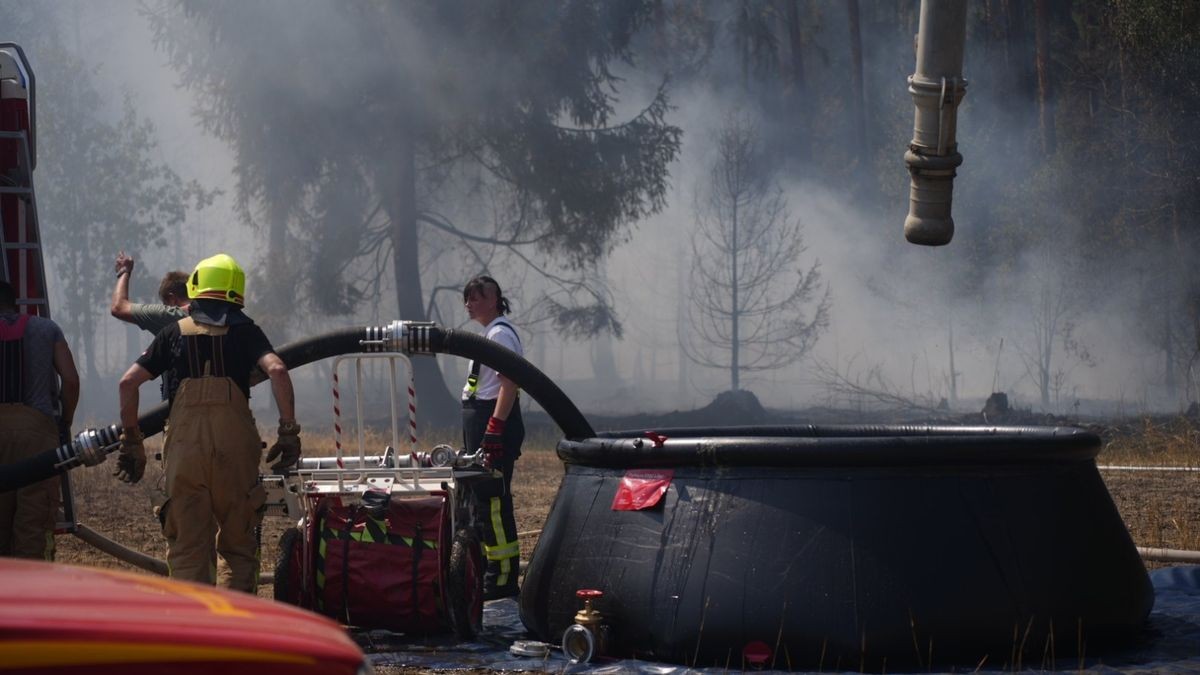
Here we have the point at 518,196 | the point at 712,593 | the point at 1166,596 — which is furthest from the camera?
the point at 518,196

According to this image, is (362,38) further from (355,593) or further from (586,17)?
(355,593)

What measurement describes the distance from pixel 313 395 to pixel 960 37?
45501 mm

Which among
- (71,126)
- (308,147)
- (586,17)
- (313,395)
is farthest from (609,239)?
(313,395)

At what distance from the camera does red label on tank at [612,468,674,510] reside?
5781 mm

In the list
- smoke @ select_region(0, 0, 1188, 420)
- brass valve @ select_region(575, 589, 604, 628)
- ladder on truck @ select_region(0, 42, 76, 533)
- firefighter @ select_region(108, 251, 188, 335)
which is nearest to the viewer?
brass valve @ select_region(575, 589, 604, 628)

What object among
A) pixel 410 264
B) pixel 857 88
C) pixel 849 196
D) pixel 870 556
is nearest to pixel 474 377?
pixel 870 556

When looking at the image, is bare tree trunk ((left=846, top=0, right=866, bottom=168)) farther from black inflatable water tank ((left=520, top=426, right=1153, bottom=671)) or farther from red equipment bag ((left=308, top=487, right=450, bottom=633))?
black inflatable water tank ((left=520, top=426, right=1153, bottom=671))

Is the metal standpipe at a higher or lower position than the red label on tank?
higher

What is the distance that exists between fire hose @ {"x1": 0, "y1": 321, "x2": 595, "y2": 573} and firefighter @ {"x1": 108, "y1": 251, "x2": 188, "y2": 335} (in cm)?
115

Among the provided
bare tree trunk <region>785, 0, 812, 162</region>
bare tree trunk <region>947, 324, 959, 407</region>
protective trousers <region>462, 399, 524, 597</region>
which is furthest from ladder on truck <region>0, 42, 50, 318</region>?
bare tree trunk <region>785, 0, 812, 162</region>

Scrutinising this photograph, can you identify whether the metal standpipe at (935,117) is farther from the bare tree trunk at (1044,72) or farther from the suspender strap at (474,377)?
the bare tree trunk at (1044,72)

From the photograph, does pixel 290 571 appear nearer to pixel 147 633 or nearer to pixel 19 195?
pixel 19 195

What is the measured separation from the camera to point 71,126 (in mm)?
37219

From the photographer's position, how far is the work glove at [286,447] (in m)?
6.18
